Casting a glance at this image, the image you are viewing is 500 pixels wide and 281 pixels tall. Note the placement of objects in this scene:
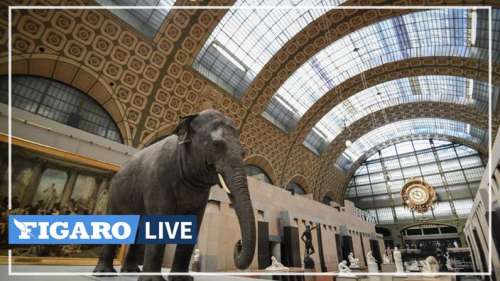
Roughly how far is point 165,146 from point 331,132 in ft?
101

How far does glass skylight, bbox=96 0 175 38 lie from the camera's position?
1337 cm

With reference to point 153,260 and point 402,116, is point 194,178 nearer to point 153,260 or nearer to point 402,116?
point 153,260

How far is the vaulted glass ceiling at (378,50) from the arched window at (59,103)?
13.1 metres

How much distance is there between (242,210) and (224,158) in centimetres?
42

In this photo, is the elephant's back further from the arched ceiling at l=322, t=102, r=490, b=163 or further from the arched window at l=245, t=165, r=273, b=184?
the arched ceiling at l=322, t=102, r=490, b=163

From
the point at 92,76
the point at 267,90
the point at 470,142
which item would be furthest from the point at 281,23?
the point at 470,142

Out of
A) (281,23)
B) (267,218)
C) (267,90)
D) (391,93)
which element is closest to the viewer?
(267,218)

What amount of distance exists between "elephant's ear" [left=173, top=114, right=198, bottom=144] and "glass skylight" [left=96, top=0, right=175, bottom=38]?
44.3 feet

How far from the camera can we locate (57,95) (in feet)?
38.3

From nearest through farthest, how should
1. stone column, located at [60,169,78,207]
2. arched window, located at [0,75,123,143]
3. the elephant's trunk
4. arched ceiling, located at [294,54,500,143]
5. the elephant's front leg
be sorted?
the elephant's trunk → the elephant's front leg → stone column, located at [60,169,78,207] → arched window, located at [0,75,123,143] → arched ceiling, located at [294,54,500,143]

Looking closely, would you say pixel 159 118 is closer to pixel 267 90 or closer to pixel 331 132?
pixel 267 90

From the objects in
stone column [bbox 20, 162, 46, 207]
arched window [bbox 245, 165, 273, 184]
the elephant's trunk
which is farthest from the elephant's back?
arched window [bbox 245, 165, 273, 184]

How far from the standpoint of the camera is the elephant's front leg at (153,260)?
200 centimetres

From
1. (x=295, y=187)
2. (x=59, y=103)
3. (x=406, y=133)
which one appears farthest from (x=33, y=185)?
(x=406, y=133)
